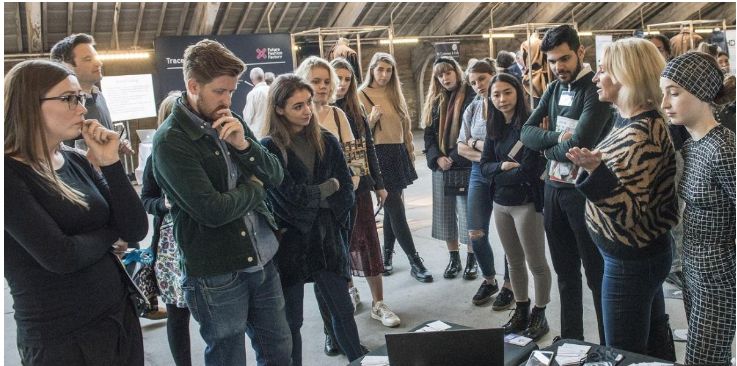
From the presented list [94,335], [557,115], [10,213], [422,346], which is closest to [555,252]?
[557,115]

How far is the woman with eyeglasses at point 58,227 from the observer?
1596 mm

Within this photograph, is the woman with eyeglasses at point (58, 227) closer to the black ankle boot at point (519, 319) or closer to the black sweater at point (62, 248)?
the black sweater at point (62, 248)

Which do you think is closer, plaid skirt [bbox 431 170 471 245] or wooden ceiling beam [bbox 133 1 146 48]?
plaid skirt [bbox 431 170 471 245]

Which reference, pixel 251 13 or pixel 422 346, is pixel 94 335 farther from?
pixel 251 13

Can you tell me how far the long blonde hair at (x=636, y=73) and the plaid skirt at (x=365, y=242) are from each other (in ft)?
4.98

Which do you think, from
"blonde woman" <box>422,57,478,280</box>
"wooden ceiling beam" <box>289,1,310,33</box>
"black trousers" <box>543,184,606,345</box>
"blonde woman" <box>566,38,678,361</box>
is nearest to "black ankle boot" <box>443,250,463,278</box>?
"blonde woman" <box>422,57,478,280</box>

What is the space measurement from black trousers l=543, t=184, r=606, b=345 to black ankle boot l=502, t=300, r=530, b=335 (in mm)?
408

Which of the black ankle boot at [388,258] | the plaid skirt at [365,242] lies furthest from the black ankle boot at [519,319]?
the black ankle boot at [388,258]

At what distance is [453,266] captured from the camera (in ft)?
14.3

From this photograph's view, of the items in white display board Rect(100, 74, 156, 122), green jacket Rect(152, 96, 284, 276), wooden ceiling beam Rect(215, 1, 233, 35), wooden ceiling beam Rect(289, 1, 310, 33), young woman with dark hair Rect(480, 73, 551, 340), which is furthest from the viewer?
wooden ceiling beam Rect(289, 1, 310, 33)

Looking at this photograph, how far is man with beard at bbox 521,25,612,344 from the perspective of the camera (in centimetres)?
264

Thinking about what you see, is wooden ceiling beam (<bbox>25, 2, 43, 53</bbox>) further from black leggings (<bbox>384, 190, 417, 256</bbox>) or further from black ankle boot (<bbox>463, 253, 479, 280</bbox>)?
black ankle boot (<bbox>463, 253, 479, 280</bbox>)

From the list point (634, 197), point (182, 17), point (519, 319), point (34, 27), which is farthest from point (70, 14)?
point (634, 197)

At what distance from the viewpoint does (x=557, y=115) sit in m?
2.86
